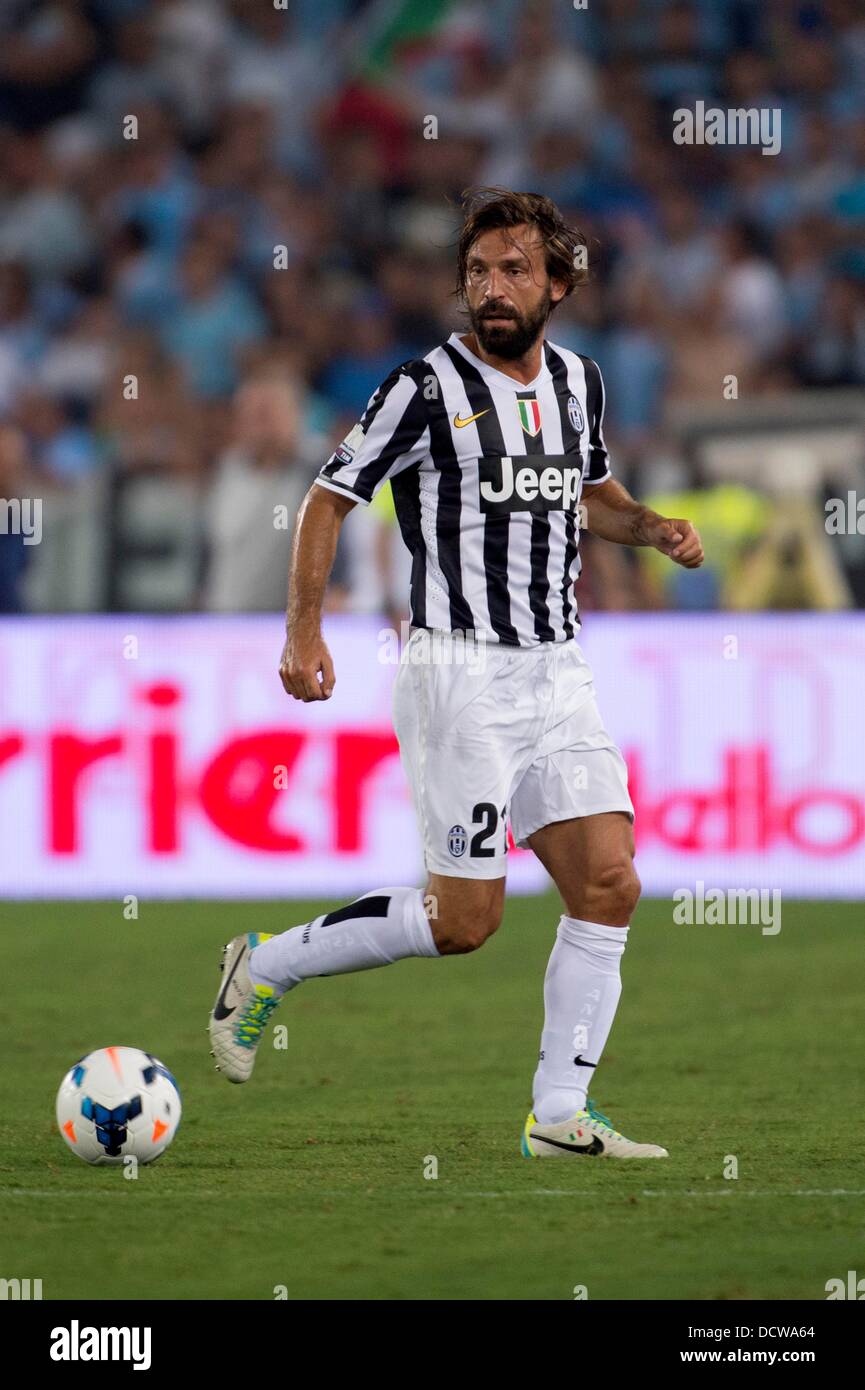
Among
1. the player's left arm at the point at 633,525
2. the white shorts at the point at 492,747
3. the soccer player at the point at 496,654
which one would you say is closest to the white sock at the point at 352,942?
the soccer player at the point at 496,654

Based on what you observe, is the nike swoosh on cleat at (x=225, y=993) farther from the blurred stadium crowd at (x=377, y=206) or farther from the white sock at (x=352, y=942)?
the blurred stadium crowd at (x=377, y=206)

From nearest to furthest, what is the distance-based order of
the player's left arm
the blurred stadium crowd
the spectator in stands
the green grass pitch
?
the green grass pitch → the player's left arm → the spectator in stands → the blurred stadium crowd

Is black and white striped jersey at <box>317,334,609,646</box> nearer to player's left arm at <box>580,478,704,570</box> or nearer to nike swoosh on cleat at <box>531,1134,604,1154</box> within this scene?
player's left arm at <box>580,478,704,570</box>

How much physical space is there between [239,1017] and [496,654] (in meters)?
1.08

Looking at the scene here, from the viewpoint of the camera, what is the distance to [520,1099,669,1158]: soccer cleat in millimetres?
→ 5195

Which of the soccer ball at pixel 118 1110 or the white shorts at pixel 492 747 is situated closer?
the soccer ball at pixel 118 1110

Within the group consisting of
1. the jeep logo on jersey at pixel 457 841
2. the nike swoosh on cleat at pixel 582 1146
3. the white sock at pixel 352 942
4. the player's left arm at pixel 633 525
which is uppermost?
the player's left arm at pixel 633 525

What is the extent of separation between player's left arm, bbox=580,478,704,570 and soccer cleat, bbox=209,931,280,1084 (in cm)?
133

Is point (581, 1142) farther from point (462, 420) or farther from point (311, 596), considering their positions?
point (462, 420)

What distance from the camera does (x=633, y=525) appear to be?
→ 5.64 meters

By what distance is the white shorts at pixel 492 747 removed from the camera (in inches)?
204

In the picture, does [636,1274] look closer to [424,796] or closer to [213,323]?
[424,796]

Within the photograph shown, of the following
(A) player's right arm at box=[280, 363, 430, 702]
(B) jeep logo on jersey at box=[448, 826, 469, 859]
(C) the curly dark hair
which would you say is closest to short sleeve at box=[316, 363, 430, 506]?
(A) player's right arm at box=[280, 363, 430, 702]

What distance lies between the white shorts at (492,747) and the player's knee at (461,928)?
9cm
